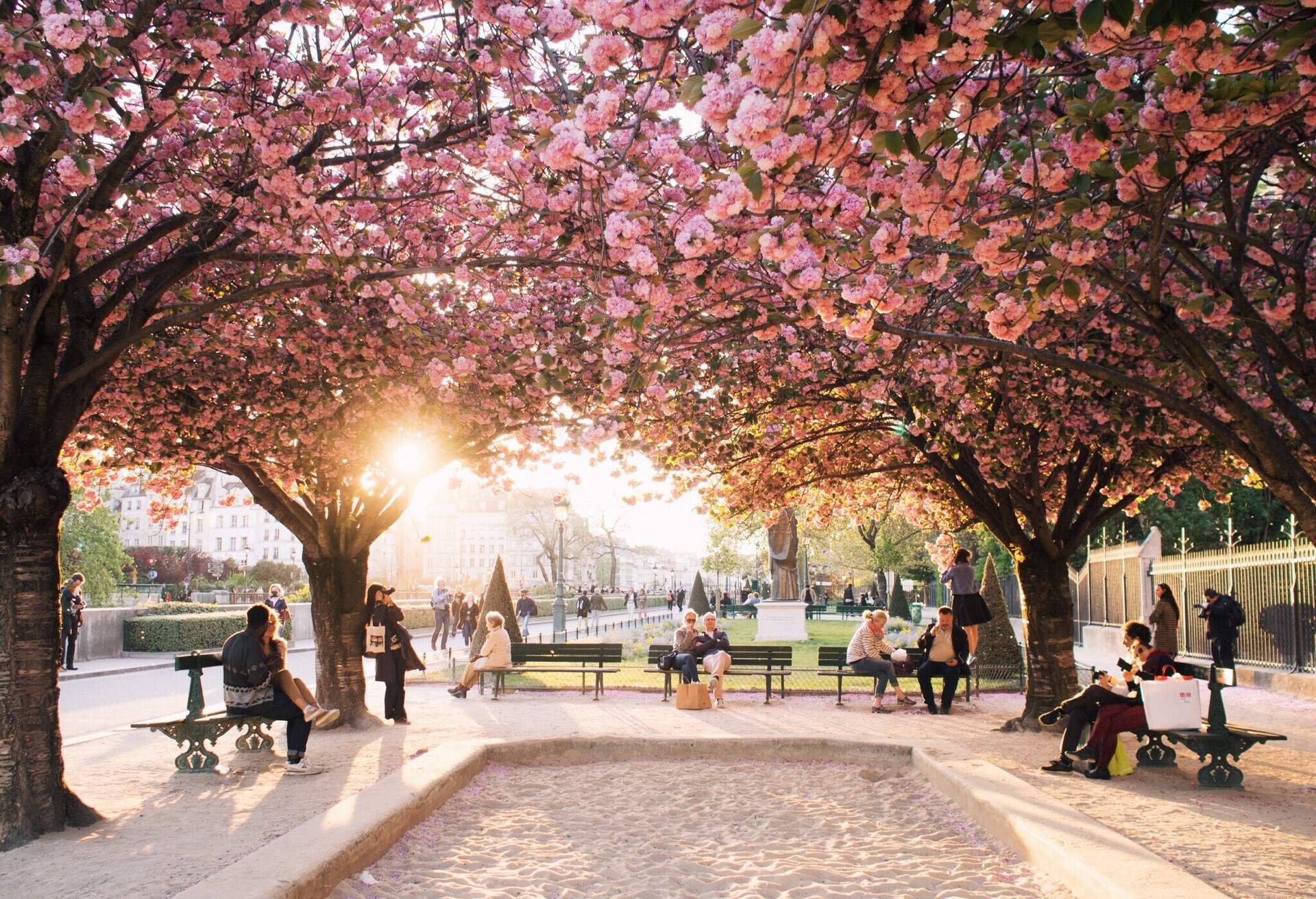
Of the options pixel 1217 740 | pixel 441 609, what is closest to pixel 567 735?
pixel 1217 740

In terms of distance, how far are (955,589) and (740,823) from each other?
748 cm

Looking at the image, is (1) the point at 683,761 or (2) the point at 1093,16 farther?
(1) the point at 683,761

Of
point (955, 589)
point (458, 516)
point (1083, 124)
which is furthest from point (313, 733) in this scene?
point (458, 516)

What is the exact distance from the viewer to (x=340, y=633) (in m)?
11.9

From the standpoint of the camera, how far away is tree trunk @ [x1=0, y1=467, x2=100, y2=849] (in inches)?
248

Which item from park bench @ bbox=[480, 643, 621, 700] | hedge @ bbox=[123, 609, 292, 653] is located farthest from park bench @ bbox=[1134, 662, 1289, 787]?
hedge @ bbox=[123, 609, 292, 653]

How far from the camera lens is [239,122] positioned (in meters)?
6.78

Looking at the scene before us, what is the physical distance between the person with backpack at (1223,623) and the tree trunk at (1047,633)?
6.56 meters

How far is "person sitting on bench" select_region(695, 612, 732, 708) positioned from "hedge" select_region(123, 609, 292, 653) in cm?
1255

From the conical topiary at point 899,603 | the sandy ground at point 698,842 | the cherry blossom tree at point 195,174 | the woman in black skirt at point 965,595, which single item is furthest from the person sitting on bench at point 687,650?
the conical topiary at point 899,603

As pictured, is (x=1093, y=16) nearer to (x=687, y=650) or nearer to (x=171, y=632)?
(x=687, y=650)

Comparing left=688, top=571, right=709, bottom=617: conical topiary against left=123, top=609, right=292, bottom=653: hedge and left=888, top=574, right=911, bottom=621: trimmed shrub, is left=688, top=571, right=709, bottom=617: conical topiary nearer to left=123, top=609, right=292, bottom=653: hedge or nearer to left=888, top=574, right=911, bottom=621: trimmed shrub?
left=888, top=574, right=911, bottom=621: trimmed shrub

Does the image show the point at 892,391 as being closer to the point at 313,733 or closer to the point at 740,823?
the point at 740,823

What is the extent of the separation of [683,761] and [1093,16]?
8.15 metres
